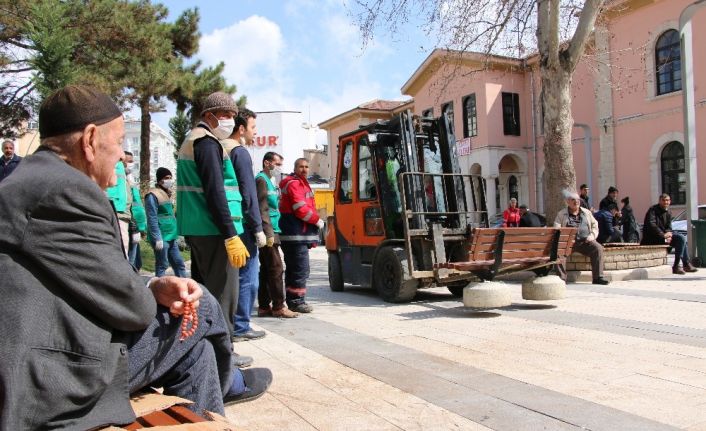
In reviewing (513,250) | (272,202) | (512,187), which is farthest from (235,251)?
(512,187)

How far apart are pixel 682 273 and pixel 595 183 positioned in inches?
675

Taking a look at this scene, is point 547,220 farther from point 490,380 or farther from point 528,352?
point 490,380

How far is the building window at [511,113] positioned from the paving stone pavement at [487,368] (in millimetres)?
25732

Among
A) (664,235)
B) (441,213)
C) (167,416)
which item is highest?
(441,213)

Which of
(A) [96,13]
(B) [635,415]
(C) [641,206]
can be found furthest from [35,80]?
(C) [641,206]

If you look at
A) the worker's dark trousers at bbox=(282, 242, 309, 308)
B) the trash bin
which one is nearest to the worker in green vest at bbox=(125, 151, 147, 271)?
the worker's dark trousers at bbox=(282, 242, 309, 308)

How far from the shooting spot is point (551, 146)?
11602 mm

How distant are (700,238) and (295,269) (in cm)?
869

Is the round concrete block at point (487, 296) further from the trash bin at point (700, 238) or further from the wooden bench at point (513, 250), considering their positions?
the trash bin at point (700, 238)

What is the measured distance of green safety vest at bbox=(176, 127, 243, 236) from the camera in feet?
13.2

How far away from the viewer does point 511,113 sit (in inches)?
1265

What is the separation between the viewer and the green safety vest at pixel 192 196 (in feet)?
13.2

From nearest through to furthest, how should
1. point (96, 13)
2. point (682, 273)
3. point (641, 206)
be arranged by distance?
point (682, 273)
point (96, 13)
point (641, 206)

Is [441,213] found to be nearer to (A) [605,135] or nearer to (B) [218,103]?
(B) [218,103]
